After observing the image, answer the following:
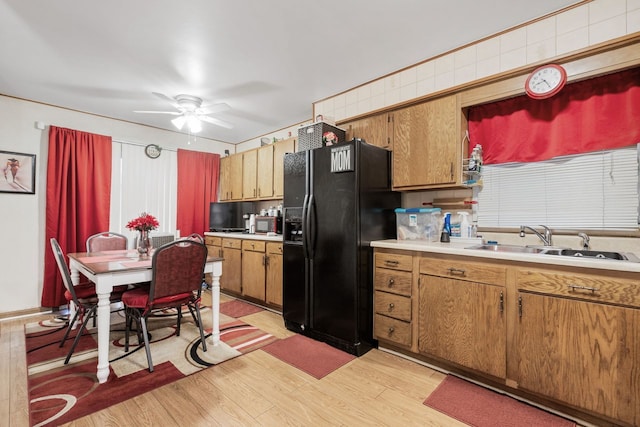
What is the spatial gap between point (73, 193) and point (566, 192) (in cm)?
528

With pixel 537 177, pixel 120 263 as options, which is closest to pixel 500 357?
pixel 537 177

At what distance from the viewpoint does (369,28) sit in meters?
2.28

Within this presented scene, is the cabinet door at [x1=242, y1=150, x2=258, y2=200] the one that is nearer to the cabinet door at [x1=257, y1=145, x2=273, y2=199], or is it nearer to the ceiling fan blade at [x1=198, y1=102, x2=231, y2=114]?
the cabinet door at [x1=257, y1=145, x2=273, y2=199]

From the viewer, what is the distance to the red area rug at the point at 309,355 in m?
2.27

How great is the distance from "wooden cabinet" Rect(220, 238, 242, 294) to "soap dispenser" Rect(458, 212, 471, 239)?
2835mm

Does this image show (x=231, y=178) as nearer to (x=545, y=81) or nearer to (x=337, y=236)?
(x=337, y=236)

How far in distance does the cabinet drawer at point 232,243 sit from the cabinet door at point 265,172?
78cm

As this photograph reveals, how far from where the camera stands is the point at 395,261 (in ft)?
8.05

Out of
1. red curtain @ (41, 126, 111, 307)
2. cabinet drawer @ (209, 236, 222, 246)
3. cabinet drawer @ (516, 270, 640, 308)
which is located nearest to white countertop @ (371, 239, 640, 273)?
cabinet drawer @ (516, 270, 640, 308)

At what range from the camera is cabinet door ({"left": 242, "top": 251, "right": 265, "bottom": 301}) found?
374 cm

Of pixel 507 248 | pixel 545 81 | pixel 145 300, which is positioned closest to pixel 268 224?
pixel 145 300

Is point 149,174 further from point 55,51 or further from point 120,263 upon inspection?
point 120,263

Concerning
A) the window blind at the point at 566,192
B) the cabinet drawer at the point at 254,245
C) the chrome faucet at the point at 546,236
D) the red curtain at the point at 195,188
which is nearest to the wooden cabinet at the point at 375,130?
the window blind at the point at 566,192

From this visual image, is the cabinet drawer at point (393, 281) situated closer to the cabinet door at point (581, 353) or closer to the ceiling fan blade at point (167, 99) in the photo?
the cabinet door at point (581, 353)
